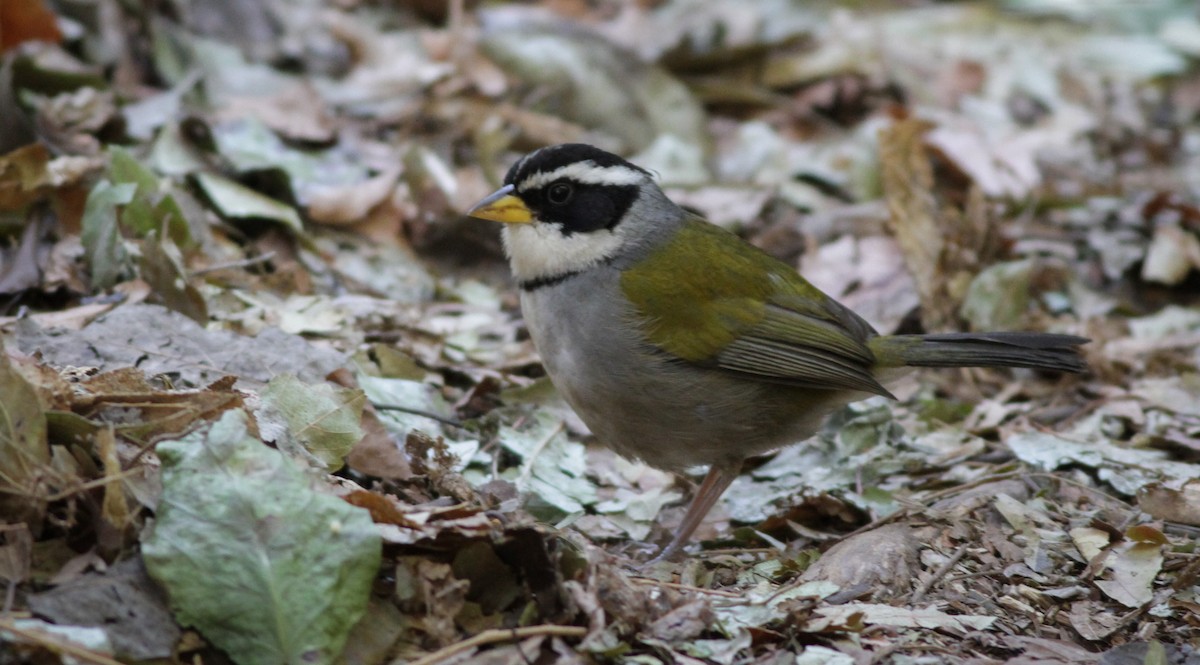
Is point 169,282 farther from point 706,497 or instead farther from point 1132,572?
point 1132,572

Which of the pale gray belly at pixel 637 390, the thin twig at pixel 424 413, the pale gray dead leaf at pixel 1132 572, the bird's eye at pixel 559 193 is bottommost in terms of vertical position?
the thin twig at pixel 424 413

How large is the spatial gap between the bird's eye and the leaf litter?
0.96 m

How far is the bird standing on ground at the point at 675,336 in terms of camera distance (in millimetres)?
4707

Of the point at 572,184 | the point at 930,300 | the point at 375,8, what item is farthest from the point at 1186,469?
the point at 375,8

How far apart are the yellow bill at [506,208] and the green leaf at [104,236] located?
1553 millimetres

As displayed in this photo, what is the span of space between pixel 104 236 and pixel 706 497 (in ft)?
8.81

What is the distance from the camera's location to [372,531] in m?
3.16

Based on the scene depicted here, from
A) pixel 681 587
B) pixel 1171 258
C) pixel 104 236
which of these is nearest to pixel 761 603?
pixel 681 587

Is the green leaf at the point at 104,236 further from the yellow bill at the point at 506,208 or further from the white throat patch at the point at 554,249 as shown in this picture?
the white throat patch at the point at 554,249

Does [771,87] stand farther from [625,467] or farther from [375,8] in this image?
[625,467]

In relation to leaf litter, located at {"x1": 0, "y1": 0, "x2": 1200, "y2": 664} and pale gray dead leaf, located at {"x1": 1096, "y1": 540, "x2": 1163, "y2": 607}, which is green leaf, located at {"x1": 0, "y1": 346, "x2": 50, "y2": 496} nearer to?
leaf litter, located at {"x1": 0, "y1": 0, "x2": 1200, "y2": 664}

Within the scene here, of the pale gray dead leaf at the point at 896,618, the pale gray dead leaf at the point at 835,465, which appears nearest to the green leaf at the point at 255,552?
the pale gray dead leaf at the point at 896,618

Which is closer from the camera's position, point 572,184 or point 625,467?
point 572,184

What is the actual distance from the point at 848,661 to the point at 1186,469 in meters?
2.53
